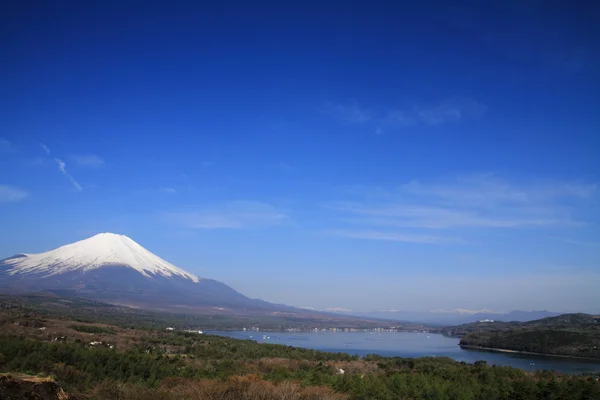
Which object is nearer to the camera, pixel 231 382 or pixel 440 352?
pixel 231 382

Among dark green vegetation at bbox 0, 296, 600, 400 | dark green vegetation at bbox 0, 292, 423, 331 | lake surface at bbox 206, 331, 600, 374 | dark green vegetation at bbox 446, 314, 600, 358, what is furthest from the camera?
dark green vegetation at bbox 0, 292, 423, 331

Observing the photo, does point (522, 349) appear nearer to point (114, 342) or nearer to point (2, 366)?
point (114, 342)

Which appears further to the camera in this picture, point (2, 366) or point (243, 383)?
point (2, 366)

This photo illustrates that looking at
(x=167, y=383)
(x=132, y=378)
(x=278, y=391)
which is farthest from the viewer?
(x=132, y=378)

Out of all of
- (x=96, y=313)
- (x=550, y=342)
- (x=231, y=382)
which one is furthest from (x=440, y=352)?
(x=231, y=382)

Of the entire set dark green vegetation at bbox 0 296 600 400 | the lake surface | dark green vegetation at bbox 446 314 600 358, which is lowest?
the lake surface

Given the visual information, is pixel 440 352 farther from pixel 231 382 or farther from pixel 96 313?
pixel 231 382

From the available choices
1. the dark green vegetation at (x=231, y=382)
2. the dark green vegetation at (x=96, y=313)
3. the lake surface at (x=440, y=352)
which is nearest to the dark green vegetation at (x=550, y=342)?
the lake surface at (x=440, y=352)

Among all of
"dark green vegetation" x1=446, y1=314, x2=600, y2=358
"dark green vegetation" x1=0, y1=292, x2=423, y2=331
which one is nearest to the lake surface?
"dark green vegetation" x1=446, y1=314, x2=600, y2=358

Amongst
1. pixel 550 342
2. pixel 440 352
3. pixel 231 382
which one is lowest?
pixel 440 352

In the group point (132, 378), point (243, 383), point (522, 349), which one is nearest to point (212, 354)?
point (132, 378)

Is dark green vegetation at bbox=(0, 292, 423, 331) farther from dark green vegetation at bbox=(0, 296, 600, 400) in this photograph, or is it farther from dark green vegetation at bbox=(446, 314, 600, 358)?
dark green vegetation at bbox=(446, 314, 600, 358)
